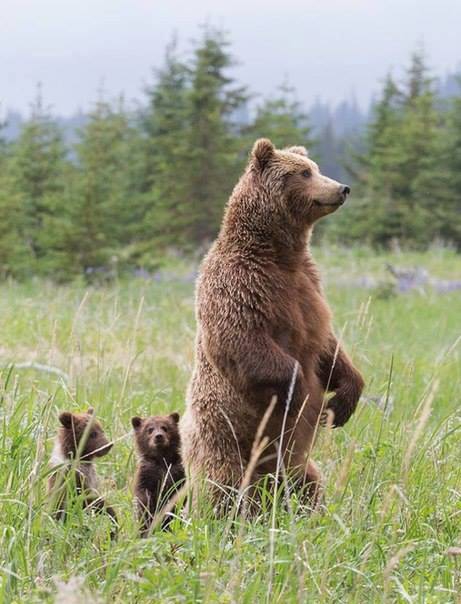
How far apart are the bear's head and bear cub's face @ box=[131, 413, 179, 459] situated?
3.76ft

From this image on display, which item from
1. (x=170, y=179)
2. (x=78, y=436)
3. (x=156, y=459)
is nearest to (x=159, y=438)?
(x=156, y=459)

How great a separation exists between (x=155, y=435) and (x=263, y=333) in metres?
0.70

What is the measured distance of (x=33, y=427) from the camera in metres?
4.41

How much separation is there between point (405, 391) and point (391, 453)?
268 cm

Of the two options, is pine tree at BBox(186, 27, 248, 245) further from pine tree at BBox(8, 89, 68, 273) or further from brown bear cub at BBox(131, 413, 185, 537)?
brown bear cub at BBox(131, 413, 185, 537)

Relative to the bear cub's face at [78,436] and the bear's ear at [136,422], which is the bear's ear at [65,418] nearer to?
the bear cub's face at [78,436]

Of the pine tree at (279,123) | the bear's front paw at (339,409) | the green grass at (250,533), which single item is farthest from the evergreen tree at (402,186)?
the bear's front paw at (339,409)

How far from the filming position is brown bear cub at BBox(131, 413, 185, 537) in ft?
14.3

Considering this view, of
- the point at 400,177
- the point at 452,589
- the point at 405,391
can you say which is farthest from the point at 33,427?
the point at 400,177

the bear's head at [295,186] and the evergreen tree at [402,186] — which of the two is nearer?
the bear's head at [295,186]

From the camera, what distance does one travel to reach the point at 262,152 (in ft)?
15.1

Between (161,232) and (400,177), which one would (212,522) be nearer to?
(161,232)

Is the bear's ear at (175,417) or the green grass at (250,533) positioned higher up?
the bear's ear at (175,417)

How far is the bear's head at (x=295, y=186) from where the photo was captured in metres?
4.50
